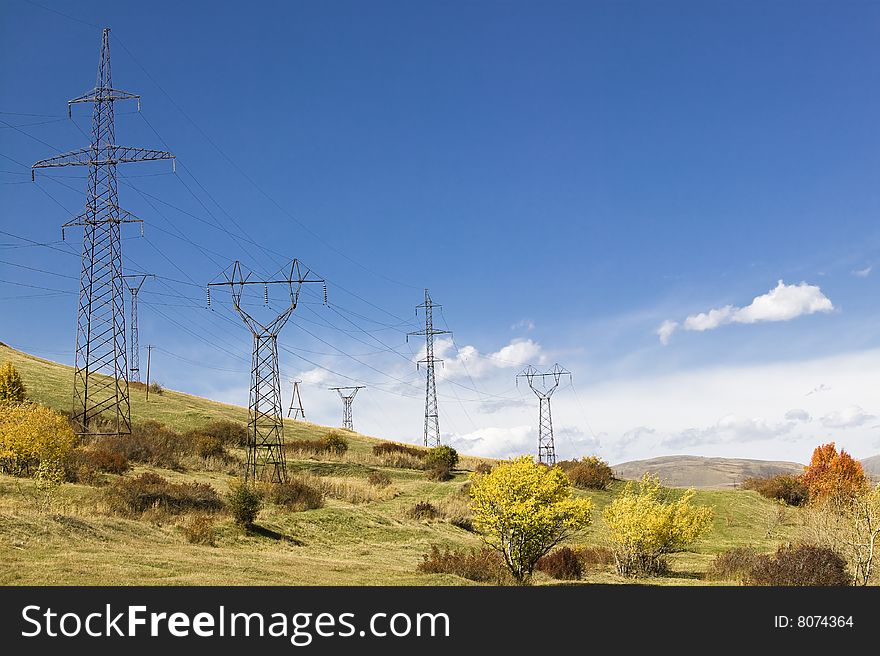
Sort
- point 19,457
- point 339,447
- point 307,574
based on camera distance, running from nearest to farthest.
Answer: point 307,574, point 19,457, point 339,447

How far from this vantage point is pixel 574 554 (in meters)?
26.4

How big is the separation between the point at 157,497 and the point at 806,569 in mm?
25026

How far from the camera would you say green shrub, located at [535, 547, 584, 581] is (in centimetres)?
2530

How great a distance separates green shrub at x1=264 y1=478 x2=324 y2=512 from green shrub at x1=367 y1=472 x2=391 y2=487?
1169 cm

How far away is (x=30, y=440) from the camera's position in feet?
100

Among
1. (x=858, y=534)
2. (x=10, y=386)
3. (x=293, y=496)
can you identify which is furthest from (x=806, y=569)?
(x=10, y=386)

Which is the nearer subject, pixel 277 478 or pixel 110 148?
pixel 277 478

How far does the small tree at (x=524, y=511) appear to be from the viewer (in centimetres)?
2217

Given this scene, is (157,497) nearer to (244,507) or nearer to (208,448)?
(244,507)

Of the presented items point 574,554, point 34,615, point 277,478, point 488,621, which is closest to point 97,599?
point 34,615

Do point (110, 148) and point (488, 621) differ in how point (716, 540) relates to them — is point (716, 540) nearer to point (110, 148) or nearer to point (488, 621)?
point (488, 621)

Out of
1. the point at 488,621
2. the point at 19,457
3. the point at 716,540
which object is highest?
the point at 19,457

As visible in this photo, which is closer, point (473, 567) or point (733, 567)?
point (473, 567)

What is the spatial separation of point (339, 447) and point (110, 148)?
3100 centimetres
